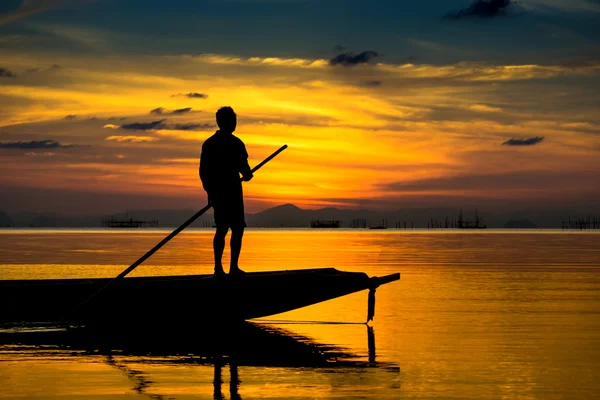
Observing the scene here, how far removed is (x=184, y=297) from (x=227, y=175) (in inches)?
79.7

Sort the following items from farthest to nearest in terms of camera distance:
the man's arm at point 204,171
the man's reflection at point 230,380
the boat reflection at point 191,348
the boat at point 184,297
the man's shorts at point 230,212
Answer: the boat at point 184,297 → the man's arm at point 204,171 → the man's shorts at point 230,212 → the boat reflection at point 191,348 → the man's reflection at point 230,380

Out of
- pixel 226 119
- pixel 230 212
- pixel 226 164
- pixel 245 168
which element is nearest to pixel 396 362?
pixel 230 212

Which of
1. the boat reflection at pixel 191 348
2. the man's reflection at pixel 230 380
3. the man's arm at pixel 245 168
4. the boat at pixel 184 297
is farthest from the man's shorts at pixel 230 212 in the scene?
the man's reflection at pixel 230 380

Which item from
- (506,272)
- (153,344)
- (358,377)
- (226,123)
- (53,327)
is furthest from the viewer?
(506,272)

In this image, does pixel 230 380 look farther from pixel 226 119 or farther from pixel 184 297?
pixel 226 119

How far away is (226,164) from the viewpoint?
13.6 meters

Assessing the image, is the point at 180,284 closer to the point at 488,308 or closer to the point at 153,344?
the point at 153,344

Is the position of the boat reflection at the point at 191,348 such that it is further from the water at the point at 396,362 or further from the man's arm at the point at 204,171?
the man's arm at the point at 204,171

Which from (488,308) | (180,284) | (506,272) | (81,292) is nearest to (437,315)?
(488,308)

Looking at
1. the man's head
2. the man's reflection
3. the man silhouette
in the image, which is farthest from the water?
the man's head

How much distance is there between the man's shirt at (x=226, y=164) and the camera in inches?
534

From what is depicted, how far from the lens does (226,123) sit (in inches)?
536

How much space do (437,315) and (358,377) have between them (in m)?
6.15

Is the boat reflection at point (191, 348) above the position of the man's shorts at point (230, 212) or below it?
below
